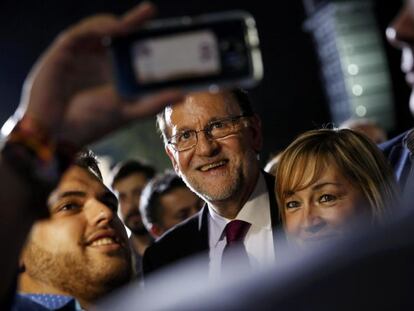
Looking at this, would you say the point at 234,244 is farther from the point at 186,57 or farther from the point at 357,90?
the point at 357,90

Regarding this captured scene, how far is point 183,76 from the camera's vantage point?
128 centimetres

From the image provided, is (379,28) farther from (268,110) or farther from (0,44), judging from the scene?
(0,44)

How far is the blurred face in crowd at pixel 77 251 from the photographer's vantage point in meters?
2.44

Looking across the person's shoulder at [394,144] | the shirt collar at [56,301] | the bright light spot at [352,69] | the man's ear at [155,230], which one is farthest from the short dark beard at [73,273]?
the bright light spot at [352,69]

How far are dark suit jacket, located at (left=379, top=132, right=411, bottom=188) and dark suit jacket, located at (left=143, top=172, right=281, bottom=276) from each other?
0.43m

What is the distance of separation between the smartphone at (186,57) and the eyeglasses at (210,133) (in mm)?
1860

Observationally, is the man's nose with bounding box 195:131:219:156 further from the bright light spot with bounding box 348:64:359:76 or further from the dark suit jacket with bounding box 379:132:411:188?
the bright light spot with bounding box 348:64:359:76

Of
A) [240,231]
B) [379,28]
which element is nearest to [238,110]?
[240,231]

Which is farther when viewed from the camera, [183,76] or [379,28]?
[379,28]

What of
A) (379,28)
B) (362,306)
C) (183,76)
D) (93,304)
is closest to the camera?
(362,306)

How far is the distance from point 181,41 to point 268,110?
7644 mm

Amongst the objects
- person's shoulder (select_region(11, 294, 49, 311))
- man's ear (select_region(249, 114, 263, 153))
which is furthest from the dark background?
person's shoulder (select_region(11, 294, 49, 311))

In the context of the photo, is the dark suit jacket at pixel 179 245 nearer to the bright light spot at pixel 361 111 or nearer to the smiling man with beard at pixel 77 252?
the smiling man with beard at pixel 77 252

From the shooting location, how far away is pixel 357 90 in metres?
8.16
